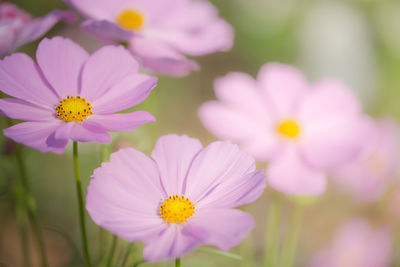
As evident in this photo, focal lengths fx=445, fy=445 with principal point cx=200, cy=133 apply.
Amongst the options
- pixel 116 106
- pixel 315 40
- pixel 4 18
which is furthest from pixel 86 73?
pixel 315 40

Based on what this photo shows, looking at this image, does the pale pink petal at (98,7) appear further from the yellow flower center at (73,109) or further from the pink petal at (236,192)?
the pink petal at (236,192)

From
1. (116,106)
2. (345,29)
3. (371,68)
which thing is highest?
(345,29)

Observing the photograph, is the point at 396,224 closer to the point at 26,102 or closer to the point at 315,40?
the point at 26,102

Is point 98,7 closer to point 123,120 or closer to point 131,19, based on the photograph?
point 131,19

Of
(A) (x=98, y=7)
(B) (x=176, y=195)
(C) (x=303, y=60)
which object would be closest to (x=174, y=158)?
(B) (x=176, y=195)

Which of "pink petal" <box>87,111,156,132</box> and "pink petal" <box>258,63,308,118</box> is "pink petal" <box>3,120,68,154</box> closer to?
"pink petal" <box>87,111,156,132</box>

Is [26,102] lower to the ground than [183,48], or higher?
lower

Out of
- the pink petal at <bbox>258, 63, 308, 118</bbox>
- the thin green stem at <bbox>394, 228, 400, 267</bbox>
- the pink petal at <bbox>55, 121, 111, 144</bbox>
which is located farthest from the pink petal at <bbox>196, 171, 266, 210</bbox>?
the thin green stem at <bbox>394, 228, 400, 267</bbox>
